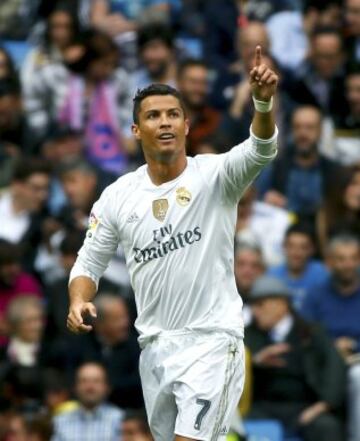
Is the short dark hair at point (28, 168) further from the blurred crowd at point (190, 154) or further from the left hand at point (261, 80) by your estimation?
the left hand at point (261, 80)

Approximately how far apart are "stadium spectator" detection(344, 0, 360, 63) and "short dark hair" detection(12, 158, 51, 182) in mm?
3255

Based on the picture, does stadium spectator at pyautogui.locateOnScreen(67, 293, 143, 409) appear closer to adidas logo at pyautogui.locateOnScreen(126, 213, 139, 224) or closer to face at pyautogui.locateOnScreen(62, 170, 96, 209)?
face at pyautogui.locateOnScreen(62, 170, 96, 209)

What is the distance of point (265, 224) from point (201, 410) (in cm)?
555

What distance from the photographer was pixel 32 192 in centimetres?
1412

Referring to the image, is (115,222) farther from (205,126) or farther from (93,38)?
(93,38)

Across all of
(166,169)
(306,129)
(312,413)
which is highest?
(306,129)

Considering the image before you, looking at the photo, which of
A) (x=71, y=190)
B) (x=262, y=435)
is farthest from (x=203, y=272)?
(x=71, y=190)

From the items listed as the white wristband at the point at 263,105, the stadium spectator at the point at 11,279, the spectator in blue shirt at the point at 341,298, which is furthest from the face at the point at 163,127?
the stadium spectator at the point at 11,279

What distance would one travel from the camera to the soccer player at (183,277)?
336 inches

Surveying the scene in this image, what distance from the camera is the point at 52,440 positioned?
12086 mm

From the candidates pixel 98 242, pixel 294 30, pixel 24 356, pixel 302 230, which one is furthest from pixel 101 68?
pixel 98 242

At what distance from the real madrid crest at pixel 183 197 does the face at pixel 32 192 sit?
5582 millimetres

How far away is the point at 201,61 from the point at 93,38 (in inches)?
→ 47.2

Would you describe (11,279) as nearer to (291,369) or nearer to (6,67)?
(291,369)
